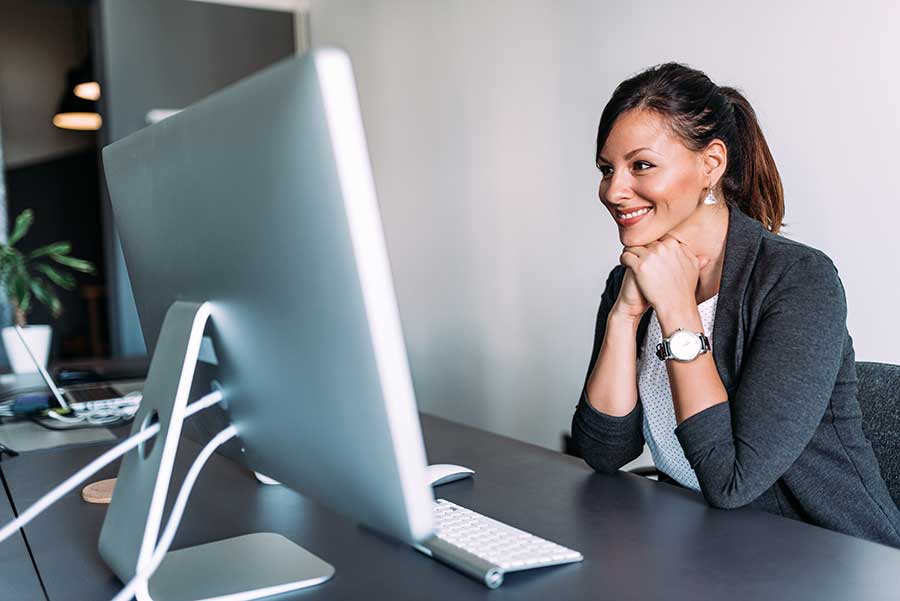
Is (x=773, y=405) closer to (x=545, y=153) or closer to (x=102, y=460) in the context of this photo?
(x=102, y=460)

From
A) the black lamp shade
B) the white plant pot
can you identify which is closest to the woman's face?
the white plant pot

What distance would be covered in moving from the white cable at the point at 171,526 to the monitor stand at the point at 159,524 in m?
0.02

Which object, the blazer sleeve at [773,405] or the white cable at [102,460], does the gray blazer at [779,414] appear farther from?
the white cable at [102,460]

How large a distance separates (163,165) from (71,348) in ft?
21.1

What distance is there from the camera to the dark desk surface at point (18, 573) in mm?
926

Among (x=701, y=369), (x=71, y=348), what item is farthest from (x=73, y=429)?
(x=71, y=348)

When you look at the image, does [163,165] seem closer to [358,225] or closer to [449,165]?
[358,225]

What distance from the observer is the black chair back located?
1380 mm

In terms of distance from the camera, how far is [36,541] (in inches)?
43.4

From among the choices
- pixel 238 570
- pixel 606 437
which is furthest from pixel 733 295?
pixel 238 570

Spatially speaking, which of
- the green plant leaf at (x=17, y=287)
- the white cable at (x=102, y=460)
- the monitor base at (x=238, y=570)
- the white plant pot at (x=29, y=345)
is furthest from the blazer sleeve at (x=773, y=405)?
the green plant leaf at (x=17, y=287)

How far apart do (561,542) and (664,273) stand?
0.48m

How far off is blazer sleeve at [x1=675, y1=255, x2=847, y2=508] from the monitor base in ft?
1.73

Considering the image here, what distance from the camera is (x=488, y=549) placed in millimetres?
965
